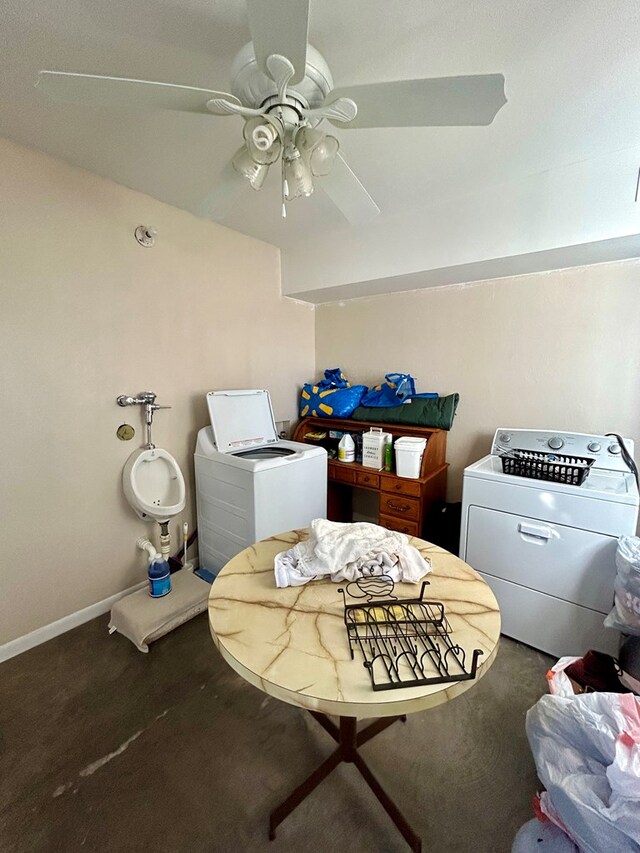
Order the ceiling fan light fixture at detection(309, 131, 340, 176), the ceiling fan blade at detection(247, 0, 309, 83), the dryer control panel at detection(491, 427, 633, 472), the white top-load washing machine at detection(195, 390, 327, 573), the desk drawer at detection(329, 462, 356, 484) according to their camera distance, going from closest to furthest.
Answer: the ceiling fan blade at detection(247, 0, 309, 83), the ceiling fan light fixture at detection(309, 131, 340, 176), the dryer control panel at detection(491, 427, 633, 472), the white top-load washing machine at detection(195, 390, 327, 573), the desk drawer at detection(329, 462, 356, 484)

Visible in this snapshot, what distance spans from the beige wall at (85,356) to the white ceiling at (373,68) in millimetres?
280

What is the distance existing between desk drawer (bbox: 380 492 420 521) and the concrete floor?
83 cm

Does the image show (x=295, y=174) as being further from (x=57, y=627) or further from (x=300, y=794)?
(x=57, y=627)

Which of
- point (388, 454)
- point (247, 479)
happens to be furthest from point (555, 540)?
point (247, 479)

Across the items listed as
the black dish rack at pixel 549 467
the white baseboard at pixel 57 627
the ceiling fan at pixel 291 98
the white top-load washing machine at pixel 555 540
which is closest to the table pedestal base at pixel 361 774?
the white top-load washing machine at pixel 555 540

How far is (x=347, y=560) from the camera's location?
1.13m

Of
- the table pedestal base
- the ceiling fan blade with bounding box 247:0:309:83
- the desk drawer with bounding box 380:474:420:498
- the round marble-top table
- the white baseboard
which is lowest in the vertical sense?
the white baseboard

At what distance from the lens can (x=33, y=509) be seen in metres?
1.78

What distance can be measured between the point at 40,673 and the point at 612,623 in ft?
8.48

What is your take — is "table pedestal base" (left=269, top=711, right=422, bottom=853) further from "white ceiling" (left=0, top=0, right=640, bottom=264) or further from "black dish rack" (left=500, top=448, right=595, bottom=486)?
"white ceiling" (left=0, top=0, right=640, bottom=264)

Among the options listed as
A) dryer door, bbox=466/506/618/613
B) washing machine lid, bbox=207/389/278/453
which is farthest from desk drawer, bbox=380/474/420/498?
washing machine lid, bbox=207/389/278/453

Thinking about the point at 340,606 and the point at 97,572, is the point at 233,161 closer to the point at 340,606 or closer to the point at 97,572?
the point at 340,606

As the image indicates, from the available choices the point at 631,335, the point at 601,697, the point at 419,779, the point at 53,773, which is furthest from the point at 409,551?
the point at 631,335

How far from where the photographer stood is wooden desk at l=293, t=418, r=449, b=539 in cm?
221
